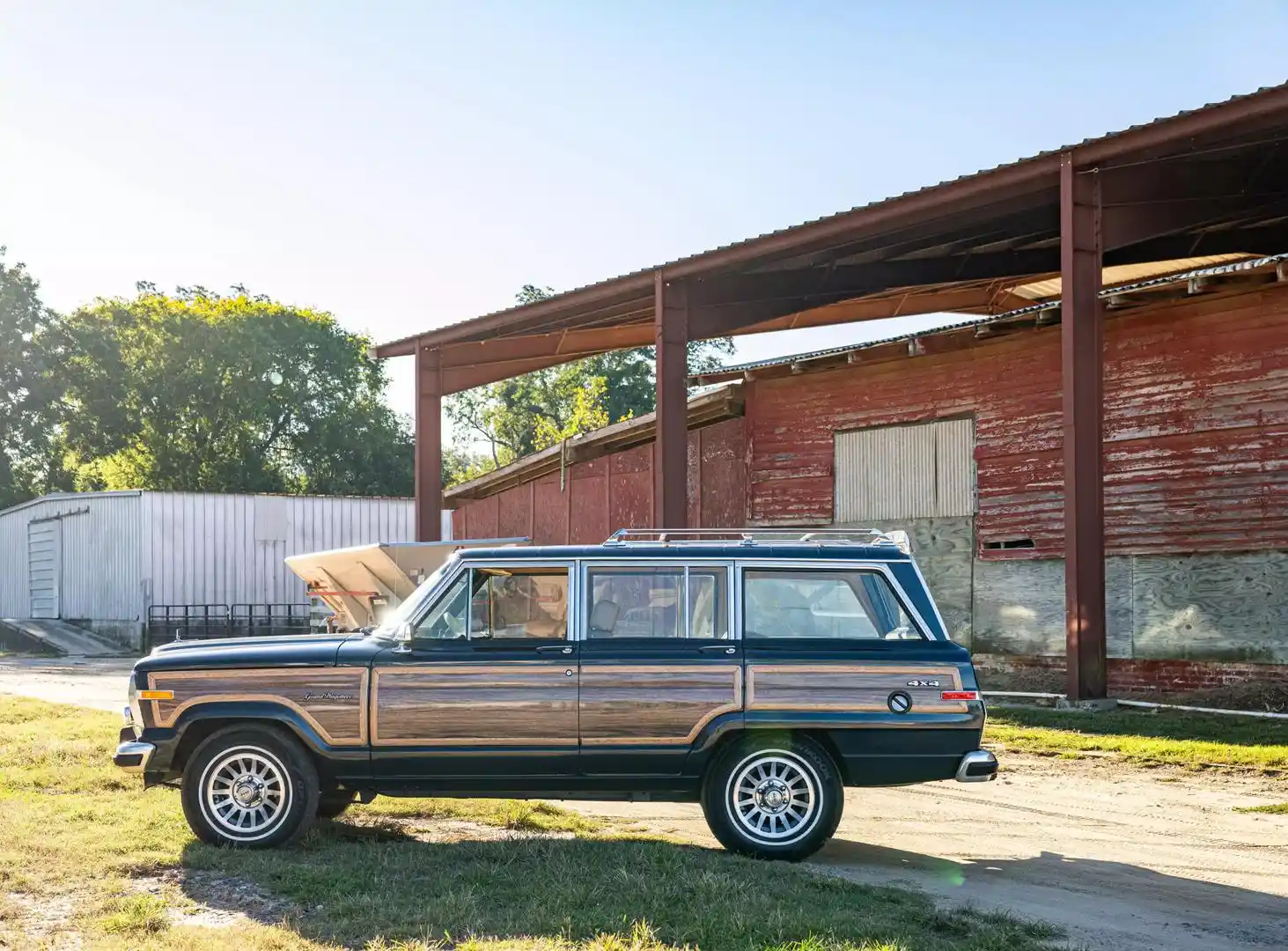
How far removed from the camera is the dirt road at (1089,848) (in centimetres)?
725

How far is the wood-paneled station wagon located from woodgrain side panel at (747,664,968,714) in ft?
0.04

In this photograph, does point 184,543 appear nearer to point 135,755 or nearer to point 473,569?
point 135,755

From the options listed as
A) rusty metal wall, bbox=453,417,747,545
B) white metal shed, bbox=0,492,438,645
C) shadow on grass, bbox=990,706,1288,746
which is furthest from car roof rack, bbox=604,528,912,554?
white metal shed, bbox=0,492,438,645

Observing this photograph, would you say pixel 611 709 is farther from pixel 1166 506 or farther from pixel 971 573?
pixel 971 573

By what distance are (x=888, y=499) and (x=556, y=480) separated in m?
9.41

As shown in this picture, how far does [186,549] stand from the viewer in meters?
38.6

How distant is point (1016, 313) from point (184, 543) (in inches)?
1021

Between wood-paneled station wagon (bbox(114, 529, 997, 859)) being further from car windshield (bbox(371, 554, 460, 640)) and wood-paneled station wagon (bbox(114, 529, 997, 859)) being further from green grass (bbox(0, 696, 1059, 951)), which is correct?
green grass (bbox(0, 696, 1059, 951))

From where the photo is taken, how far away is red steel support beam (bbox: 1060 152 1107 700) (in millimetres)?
16344

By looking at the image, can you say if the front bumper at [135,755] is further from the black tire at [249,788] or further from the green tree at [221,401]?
the green tree at [221,401]

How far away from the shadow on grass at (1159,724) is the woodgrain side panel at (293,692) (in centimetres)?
904

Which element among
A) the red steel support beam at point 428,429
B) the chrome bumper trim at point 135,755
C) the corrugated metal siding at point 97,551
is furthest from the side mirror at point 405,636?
the corrugated metal siding at point 97,551

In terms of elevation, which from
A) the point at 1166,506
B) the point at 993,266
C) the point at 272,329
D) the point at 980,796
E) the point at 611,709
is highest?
the point at 272,329

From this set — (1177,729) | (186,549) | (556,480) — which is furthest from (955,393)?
(186,549)
